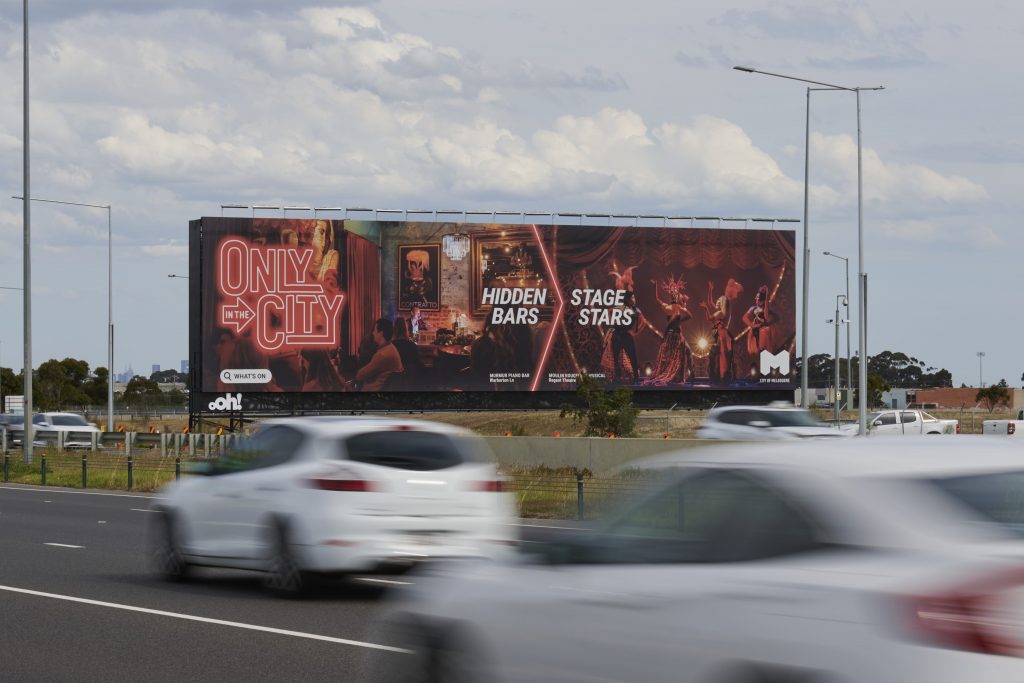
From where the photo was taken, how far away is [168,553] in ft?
51.5

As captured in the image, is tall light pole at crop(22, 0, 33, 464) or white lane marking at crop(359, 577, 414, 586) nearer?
white lane marking at crop(359, 577, 414, 586)

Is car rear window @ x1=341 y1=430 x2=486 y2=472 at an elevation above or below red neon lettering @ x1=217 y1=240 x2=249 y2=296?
below

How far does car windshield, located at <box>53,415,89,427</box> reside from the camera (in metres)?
57.3

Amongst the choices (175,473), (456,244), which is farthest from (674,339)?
(175,473)

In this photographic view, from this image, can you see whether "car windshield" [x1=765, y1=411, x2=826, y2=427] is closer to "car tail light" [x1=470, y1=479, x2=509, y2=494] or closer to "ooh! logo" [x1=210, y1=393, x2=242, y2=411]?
"car tail light" [x1=470, y1=479, x2=509, y2=494]

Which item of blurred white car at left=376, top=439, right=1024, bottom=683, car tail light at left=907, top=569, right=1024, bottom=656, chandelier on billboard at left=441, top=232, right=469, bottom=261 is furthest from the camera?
chandelier on billboard at left=441, top=232, right=469, bottom=261

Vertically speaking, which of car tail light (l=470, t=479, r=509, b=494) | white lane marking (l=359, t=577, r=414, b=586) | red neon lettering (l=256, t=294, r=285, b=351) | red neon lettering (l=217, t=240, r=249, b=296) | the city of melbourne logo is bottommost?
white lane marking (l=359, t=577, r=414, b=586)

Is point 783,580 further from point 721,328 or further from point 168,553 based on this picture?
Result: point 721,328

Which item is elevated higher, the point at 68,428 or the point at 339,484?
the point at 339,484

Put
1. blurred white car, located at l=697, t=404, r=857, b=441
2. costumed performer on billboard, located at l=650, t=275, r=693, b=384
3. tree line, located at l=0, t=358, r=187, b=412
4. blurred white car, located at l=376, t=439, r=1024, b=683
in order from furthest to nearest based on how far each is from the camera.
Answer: tree line, located at l=0, t=358, r=187, b=412, costumed performer on billboard, located at l=650, t=275, r=693, b=384, blurred white car, located at l=697, t=404, r=857, b=441, blurred white car, located at l=376, t=439, r=1024, b=683

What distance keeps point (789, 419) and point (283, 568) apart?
2294 cm

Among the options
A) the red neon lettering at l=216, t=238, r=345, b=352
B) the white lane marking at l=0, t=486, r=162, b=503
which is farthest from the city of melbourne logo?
the white lane marking at l=0, t=486, r=162, b=503

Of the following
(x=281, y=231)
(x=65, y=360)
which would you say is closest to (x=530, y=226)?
(x=281, y=231)

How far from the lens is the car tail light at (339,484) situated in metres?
13.7
